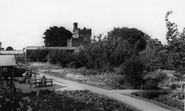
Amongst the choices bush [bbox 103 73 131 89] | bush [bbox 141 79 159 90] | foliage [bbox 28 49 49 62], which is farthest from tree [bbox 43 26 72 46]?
bush [bbox 141 79 159 90]

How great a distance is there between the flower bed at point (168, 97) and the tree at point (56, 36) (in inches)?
2470

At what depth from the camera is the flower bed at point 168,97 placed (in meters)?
10.7

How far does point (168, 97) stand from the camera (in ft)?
39.0

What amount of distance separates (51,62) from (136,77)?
23571 mm

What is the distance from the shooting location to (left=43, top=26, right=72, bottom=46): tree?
7381 cm

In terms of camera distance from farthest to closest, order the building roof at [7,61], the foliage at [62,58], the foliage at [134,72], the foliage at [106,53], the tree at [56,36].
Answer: the tree at [56,36]
the foliage at [62,58]
the foliage at [106,53]
the foliage at [134,72]
the building roof at [7,61]

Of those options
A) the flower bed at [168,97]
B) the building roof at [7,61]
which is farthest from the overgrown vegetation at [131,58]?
the building roof at [7,61]

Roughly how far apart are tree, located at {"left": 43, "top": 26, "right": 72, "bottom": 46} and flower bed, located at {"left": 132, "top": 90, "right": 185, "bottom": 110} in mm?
62738

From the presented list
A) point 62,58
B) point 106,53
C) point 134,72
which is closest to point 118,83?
point 134,72

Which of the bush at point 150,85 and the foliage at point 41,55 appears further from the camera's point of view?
the foliage at point 41,55

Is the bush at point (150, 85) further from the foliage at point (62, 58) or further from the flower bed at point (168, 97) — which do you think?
the foliage at point (62, 58)

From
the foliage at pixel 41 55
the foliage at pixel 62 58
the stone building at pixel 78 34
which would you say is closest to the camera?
the foliage at pixel 62 58

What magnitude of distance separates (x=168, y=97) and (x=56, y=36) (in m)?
64.2

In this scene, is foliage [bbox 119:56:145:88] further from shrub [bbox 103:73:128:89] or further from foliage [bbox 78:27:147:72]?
foliage [bbox 78:27:147:72]
